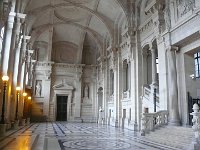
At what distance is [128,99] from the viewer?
19.9m

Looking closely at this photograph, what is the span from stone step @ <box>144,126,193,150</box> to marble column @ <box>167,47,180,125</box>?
3.24 feet

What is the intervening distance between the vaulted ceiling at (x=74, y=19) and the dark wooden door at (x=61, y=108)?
24.0 feet

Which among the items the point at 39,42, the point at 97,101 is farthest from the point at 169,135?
the point at 39,42

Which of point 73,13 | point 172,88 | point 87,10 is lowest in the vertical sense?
point 172,88

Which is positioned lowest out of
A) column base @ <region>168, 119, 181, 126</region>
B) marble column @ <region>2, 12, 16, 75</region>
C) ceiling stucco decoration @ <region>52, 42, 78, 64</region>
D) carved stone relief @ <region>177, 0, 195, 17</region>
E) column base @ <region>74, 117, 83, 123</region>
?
column base @ <region>74, 117, 83, 123</region>

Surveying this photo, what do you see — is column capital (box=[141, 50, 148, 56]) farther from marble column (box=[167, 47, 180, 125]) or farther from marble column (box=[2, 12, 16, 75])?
marble column (box=[2, 12, 16, 75])

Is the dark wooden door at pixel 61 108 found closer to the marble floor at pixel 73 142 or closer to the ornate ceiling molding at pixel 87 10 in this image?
the ornate ceiling molding at pixel 87 10

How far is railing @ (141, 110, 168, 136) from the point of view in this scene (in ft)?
39.7

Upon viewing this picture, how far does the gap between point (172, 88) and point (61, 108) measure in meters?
19.9

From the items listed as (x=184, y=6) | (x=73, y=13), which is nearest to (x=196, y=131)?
(x=184, y=6)

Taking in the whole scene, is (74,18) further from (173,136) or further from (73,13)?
(173,136)

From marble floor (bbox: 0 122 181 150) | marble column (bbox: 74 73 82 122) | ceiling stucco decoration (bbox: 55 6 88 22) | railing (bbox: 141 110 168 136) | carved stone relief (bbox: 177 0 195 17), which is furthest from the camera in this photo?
marble column (bbox: 74 73 82 122)

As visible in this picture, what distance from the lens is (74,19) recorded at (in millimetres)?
26469

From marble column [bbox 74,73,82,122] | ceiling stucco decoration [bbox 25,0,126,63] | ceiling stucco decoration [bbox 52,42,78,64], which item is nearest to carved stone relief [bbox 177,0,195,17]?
ceiling stucco decoration [bbox 25,0,126,63]
